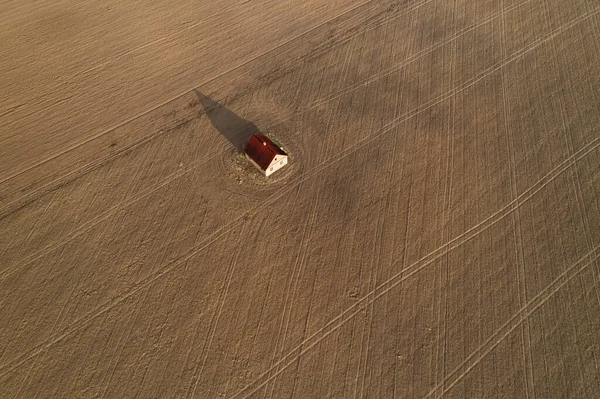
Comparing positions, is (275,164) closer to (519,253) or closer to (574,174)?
(519,253)

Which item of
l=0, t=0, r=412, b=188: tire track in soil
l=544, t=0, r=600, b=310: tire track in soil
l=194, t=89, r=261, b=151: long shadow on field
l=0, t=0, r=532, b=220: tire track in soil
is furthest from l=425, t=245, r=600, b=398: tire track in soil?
l=0, t=0, r=412, b=188: tire track in soil

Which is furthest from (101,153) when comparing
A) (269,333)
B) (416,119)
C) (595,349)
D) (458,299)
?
(595,349)

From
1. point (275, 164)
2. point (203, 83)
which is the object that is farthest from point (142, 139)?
point (275, 164)

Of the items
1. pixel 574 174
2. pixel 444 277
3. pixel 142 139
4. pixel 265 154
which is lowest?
pixel 574 174

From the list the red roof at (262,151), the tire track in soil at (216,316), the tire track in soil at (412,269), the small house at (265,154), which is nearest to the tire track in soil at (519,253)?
the tire track in soil at (412,269)

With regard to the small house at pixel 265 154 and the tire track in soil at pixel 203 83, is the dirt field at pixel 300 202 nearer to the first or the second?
the tire track in soil at pixel 203 83

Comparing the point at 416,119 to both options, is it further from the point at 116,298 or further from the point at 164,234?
the point at 116,298

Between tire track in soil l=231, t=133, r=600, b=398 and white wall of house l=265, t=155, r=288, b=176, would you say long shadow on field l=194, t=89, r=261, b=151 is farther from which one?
tire track in soil l=231, t=133, r=600, b=398
